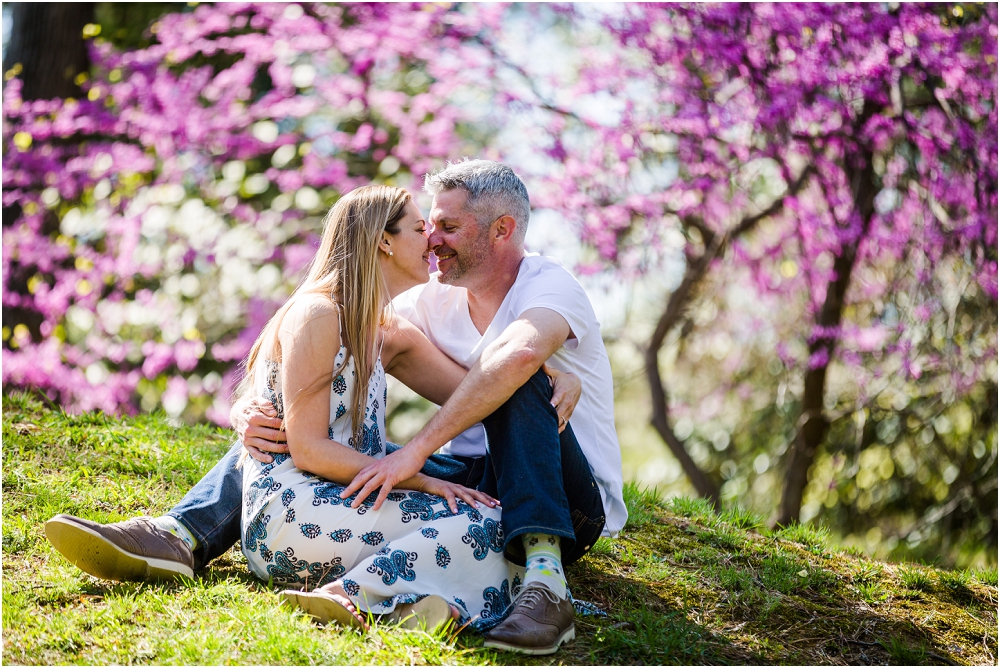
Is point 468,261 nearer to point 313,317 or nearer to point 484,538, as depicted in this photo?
point 313,317

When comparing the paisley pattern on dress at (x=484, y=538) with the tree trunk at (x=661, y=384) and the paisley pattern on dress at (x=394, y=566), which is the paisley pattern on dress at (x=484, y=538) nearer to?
the paisley pattern on dress at (x=394, y=566)

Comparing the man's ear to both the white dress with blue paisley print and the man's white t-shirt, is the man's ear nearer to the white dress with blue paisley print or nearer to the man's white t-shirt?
the man's white t-shirt

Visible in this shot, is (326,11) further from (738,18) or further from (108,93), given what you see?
(738,18)

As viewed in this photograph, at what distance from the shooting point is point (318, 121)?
23.5 feet

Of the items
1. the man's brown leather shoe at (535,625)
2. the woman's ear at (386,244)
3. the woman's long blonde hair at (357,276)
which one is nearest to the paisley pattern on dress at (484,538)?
the man's brown leather shoe at (535,625)

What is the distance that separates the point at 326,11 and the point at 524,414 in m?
4.86

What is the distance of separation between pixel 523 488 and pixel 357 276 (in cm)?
79

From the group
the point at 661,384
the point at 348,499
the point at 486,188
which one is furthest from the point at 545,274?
the point at 661,384

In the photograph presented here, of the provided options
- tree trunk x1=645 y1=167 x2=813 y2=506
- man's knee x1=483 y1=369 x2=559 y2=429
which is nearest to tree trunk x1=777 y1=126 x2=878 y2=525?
tree trunk x1=645 y1=167 x2=813 y2=506

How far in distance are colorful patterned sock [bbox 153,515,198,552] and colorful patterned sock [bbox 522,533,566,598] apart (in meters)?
0.99

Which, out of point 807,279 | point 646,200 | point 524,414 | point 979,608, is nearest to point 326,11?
point 646,200

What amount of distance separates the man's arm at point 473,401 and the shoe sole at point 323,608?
286 millimetres

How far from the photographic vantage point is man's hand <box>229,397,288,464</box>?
2.41 metres

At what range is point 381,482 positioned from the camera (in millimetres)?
2316
